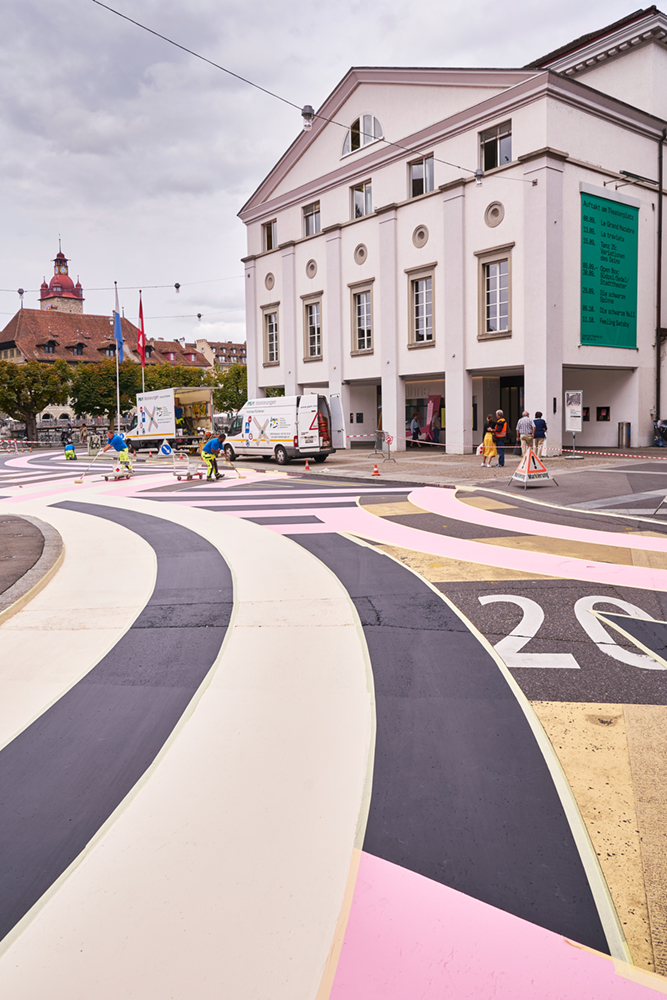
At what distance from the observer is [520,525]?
1220 cm

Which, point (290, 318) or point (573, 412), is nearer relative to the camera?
point (573, 412)

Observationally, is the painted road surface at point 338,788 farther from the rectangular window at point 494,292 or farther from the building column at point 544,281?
the rectangular window at point 494,292

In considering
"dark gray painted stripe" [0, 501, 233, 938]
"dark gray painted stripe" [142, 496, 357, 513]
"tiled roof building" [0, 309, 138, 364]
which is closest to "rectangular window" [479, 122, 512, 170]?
"dark gray painted stripe" [142, 496, 357, 513]

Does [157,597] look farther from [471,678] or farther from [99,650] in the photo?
[471,678]

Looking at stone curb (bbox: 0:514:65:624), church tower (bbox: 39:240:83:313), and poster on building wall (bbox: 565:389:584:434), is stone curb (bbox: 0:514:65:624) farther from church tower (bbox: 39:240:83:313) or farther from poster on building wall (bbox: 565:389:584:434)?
church tower (bbox: 39:240:83:313)

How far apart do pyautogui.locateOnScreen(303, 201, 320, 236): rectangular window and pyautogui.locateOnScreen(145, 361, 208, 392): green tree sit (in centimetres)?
4355

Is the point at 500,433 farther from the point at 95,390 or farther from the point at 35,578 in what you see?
the point at 95,390

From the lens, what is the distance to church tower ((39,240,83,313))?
454 feet

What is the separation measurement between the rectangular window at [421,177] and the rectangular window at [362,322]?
4989mm

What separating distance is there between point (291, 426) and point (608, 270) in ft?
44.1

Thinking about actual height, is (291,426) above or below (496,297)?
below

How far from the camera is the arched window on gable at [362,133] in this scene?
3372 centimetres

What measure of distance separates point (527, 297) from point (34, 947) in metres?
26.8

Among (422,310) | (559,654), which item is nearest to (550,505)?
(559,654)
